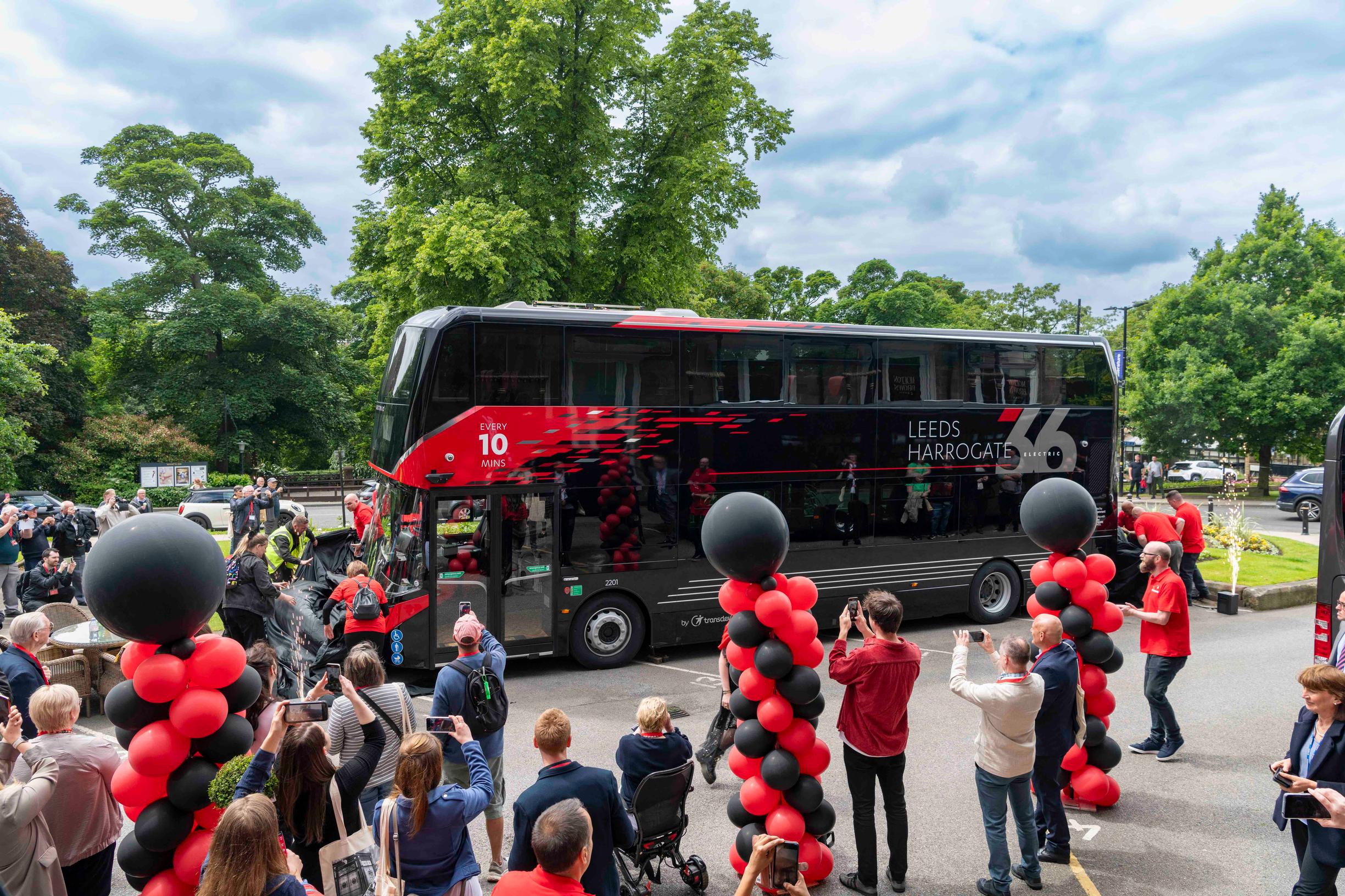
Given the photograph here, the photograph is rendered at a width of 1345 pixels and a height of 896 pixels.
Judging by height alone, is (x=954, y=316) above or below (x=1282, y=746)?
above

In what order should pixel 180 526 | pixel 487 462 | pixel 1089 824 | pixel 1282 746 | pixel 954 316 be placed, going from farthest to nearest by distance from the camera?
pixel 954 316
pixel 487 462
pixel 1282 746
pixel 1089 824
pixel 180 526

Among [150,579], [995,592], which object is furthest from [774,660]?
[995,592]

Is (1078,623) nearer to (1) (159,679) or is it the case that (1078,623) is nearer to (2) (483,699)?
(2) (483,699)

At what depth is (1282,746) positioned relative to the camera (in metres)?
Answer: 7.82

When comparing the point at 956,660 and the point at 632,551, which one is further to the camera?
the point at 632,551

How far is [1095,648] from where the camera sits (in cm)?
629

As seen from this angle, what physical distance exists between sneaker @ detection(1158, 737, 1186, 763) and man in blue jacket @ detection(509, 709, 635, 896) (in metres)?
5.61

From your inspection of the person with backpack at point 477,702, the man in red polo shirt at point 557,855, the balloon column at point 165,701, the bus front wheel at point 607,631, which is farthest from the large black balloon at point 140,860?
the bus front wheel at point 607,631

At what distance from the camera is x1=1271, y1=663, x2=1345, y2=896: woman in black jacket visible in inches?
173

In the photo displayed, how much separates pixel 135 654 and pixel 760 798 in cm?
349

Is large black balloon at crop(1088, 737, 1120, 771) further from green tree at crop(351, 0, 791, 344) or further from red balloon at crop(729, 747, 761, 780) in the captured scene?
green tree at crop(351, 0, 791, 344)

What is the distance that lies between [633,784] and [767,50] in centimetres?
1930

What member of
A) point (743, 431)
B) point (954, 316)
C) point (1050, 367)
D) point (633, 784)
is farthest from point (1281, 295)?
point (633, 784)

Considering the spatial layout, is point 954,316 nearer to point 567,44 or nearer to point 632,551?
point 567,44
